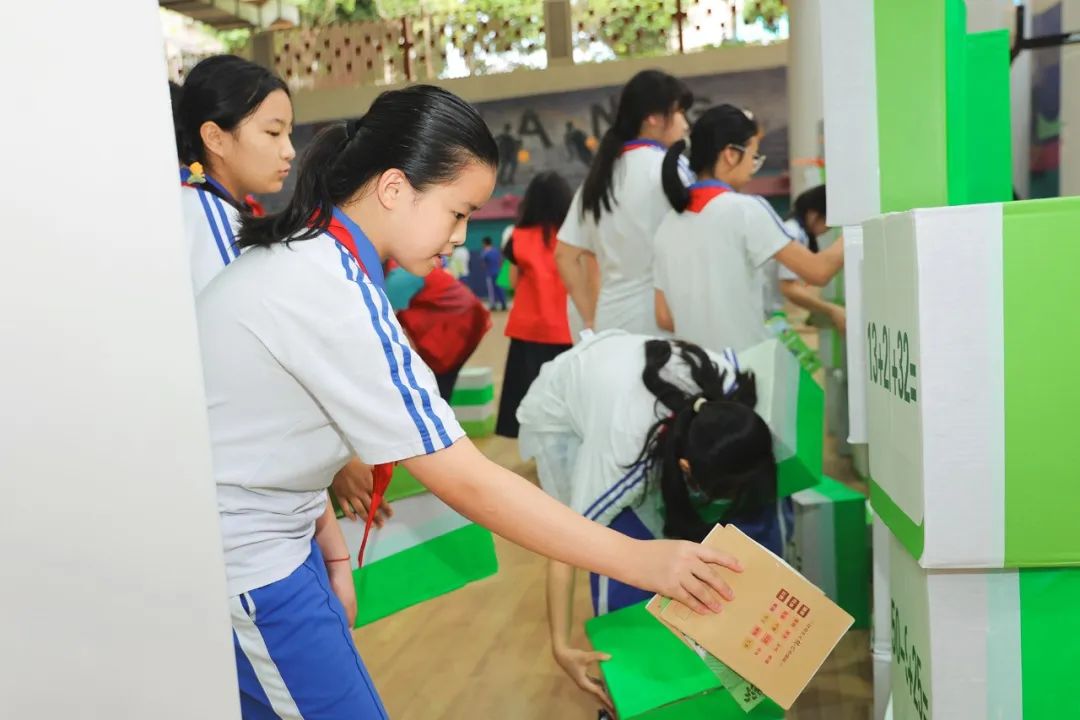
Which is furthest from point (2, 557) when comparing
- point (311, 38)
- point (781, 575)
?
point (311, 38)

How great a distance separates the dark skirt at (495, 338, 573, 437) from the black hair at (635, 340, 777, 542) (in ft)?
6.92

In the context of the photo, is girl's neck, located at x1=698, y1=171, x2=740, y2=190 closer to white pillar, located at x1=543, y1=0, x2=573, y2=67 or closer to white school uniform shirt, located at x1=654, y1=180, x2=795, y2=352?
white school uniform shirt, located at x1=654, y1=180, x2=795, y2=352

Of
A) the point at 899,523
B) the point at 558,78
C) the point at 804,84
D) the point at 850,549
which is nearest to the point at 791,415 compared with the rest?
the point at 850,549

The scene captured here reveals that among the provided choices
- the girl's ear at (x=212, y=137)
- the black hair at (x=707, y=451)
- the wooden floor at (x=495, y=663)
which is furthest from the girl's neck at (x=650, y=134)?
the girl's ear at (x=212, y=137)

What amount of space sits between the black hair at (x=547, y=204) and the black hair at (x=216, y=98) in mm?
2313

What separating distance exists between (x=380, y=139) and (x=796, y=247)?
1.53 meters

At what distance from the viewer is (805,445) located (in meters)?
1.99

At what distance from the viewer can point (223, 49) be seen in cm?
1406

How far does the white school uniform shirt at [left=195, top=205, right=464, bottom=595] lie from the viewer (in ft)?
3.22

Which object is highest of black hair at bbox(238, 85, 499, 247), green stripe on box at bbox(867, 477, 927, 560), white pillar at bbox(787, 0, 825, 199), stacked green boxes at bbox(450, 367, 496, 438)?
white pillar at bbox(787, 0, 825, 199)

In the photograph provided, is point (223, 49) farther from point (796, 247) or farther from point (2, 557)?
point (2, 557)

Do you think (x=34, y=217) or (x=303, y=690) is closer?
(x=34, y=217)

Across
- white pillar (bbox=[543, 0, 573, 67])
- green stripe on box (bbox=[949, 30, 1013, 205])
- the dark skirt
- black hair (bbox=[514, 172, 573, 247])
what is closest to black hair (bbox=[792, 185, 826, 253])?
black hair (bbox=[514, 172, 573, 247])

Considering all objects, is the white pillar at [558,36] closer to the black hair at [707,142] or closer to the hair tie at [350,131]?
the black hair at [707,142]
